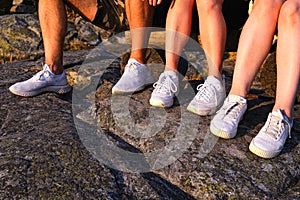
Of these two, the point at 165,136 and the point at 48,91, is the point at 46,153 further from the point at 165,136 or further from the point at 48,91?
the point at 48,91

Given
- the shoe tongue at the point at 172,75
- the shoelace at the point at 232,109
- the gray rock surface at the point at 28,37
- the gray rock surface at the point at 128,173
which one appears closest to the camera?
the gray rock surface at the point at 128,173

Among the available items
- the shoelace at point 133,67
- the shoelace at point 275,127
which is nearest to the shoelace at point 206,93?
the shoelace at point 275,127

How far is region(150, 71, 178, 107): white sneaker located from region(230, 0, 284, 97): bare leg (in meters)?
0.53

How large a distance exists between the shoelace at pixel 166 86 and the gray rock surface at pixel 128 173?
0.44 ft

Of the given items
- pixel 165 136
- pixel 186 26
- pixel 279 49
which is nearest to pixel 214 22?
pixel 186 26

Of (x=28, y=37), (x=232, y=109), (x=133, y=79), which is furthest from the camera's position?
(x=28, y=37)

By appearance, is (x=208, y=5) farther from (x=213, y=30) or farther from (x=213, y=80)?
(x=213, y=80)

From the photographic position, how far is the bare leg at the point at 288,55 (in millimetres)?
3379

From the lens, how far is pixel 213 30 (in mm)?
3779

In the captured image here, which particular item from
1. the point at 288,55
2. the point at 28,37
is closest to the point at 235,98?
the point at 288,55

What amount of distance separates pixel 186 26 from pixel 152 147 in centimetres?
103

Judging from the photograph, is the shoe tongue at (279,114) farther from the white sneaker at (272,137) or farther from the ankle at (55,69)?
the ankle at (55,69)

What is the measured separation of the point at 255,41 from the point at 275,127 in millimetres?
630

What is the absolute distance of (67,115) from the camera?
3.98 metres
